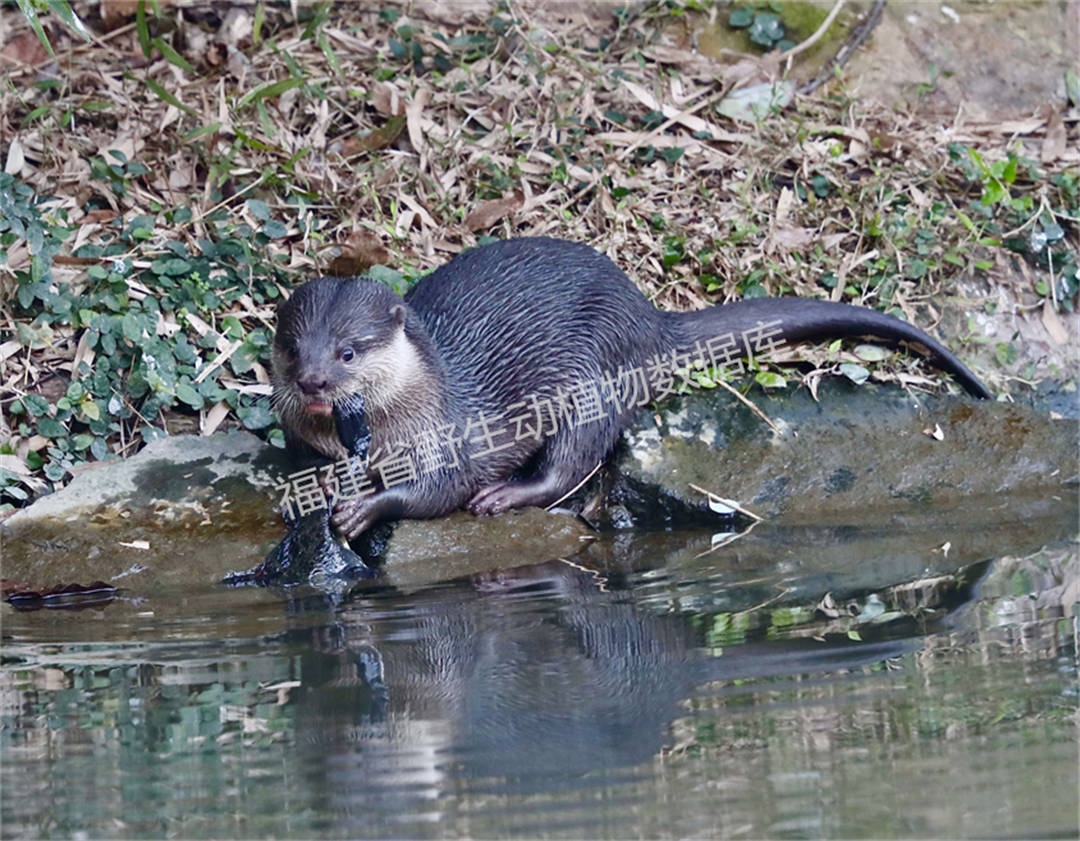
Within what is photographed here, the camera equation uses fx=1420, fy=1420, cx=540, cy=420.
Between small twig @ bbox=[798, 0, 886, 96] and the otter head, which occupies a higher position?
small twig @ bbox=[798, 0, 886, 96]

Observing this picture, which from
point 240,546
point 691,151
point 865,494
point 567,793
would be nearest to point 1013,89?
point 691,151

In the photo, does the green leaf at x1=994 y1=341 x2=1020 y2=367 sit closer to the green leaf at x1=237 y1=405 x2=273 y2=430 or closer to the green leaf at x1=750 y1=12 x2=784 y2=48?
the green leaf at x1=750 y1=12 x2=784 y2=48

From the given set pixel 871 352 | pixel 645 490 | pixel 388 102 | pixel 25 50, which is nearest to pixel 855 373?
pixel 871 352

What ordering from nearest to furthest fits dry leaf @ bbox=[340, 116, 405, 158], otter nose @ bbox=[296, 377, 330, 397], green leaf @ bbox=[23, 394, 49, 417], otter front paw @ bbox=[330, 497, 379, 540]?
otter nose @ bbox=[296, 377, 330, 397] < otter front paw @ bbox=[330, 497, 379, 540] < green leaf @ bbox=[23, 394, 49, 417] < dry leaf @ bbox=[340, 116, 405, 158]

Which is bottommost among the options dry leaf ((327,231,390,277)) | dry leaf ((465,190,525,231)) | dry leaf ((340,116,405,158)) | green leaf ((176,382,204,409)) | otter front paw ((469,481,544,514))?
otter front paw ((469,481,544,514))

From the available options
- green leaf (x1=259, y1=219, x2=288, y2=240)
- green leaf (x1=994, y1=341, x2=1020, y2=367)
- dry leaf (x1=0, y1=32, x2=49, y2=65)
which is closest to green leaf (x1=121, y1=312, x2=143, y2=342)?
green leaf (x1=259, y1=219, x2=288, y2=240)

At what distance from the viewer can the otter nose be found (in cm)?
287

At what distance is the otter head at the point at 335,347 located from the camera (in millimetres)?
2912

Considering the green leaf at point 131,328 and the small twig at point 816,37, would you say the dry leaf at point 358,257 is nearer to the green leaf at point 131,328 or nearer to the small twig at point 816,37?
the green leaf at point 131,328

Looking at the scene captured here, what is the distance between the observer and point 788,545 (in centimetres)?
299

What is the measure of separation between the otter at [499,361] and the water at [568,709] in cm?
47

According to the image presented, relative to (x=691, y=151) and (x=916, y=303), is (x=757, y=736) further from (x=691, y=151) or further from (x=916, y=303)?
(x=691, y=151)

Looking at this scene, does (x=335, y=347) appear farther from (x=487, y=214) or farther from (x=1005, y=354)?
(x=1005, y=354)

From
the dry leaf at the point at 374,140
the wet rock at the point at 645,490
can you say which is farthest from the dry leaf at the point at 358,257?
the wet rock at the point at 645,490
